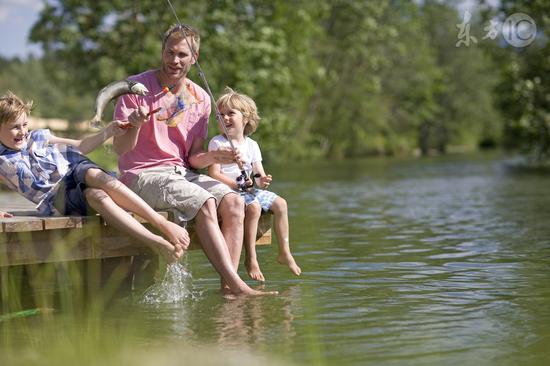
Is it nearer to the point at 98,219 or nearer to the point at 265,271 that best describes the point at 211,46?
the point at 265,271

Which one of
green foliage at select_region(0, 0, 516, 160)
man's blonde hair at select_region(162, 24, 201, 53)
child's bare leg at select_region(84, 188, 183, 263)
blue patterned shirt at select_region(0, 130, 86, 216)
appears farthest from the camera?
green foliage at select_region(0, 0, 516, 160)

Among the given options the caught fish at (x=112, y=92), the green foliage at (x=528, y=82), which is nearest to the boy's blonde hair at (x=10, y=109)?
the caught fish at (x=112, y=92)

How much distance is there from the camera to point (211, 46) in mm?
27547

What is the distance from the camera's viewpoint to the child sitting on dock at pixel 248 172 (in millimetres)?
7082

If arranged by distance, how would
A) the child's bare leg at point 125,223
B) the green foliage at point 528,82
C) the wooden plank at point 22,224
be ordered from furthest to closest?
1. the green foliage at point 528,82
2. the child's bare leg at point 125,223
3. the wooden plank at point 22,224

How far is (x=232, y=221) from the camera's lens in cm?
679

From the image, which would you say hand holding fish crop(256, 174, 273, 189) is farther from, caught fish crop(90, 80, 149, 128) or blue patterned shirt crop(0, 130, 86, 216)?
blue patterned shirt crop(0, 130, 86, 216)

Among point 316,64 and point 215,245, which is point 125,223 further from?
point 316,64

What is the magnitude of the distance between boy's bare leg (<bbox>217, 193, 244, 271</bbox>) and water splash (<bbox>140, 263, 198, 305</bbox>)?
39cm

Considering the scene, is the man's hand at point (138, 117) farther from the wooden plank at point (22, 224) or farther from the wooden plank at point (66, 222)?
the wooden plank at point (22, 224)

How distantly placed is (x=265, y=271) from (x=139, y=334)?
2820 millimetres

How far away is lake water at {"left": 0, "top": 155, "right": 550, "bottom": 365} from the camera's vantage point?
16.1 feet

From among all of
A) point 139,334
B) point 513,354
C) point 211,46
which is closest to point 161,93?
point 139,334

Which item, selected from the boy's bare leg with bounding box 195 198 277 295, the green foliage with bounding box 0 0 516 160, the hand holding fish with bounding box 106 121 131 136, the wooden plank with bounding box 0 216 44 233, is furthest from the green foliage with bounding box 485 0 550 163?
the wooden plank with bounding box 0 216 44 233
